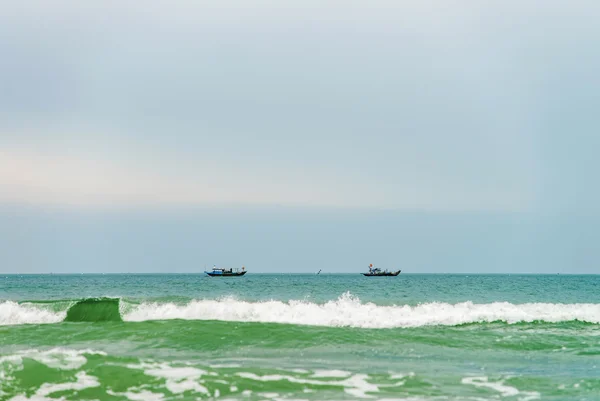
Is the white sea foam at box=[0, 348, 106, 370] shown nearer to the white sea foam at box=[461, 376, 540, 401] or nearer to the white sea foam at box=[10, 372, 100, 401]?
the white sea foam at box=[10, 372, 100, 401]

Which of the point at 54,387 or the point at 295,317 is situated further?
the point at 295,317

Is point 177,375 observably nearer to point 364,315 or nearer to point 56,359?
point 56,359

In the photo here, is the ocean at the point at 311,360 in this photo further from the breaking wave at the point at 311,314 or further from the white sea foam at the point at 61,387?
the breaking wave at the point at 311,314

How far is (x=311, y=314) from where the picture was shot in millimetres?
26938

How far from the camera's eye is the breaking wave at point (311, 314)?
83.2 ft

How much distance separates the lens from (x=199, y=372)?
43.6ft

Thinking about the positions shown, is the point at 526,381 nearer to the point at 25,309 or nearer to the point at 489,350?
the point at 489,350

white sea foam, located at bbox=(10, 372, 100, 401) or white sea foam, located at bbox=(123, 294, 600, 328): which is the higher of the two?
white sea foam, located at bbox=(123, 294, 600, 328)

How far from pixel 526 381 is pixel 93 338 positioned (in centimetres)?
1275

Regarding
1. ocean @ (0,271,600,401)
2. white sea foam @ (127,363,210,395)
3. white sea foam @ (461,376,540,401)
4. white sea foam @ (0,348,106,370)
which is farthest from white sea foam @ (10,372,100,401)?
white sea foam @ (461,376,540,401)

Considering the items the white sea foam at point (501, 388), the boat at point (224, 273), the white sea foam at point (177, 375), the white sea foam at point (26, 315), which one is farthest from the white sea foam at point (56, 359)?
the boat at point (224, 273)

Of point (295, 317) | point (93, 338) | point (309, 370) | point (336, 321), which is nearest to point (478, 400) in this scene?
point (309, 370)

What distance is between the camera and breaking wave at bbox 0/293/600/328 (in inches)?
998

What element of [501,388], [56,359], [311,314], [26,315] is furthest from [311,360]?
[26,315]
